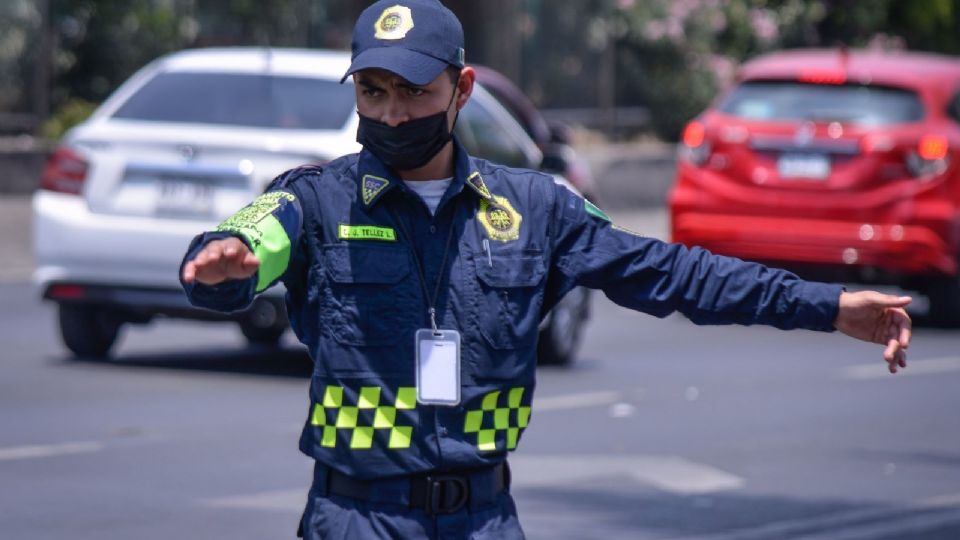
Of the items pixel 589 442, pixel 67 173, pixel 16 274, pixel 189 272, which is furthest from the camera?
pixel 16 274

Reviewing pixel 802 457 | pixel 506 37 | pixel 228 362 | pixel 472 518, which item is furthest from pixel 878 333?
pixel 506 37

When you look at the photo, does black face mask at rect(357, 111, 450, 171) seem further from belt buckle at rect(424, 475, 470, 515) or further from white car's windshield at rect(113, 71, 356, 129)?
white car's windshield at rect(113, 71, 356, 129)

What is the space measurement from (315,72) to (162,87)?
809mm

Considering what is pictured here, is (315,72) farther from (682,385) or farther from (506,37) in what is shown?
(506,37)

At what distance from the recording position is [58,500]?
7.63 meters

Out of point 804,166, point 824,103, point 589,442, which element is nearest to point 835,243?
point 804,166

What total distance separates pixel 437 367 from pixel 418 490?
218mm

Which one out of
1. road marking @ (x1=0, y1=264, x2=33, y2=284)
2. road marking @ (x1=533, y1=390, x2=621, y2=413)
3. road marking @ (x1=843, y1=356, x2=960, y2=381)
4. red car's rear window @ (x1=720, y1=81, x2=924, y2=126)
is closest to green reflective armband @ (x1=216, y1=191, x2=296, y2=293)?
road marking @ (x1=533, y1=390, x2=621, y2=413)

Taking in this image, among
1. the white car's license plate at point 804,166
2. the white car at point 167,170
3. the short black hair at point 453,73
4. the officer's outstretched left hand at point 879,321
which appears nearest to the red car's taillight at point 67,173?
the white car at point 167,170

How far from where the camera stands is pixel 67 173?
35.6 feet

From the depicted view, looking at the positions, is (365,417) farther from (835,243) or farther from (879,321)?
(835,243)

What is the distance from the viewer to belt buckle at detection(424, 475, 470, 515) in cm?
373

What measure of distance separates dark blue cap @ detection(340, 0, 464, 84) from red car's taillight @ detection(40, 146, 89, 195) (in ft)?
23.5

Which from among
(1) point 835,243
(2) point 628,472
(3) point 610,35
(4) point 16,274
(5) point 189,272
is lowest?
(4) point 16,274
